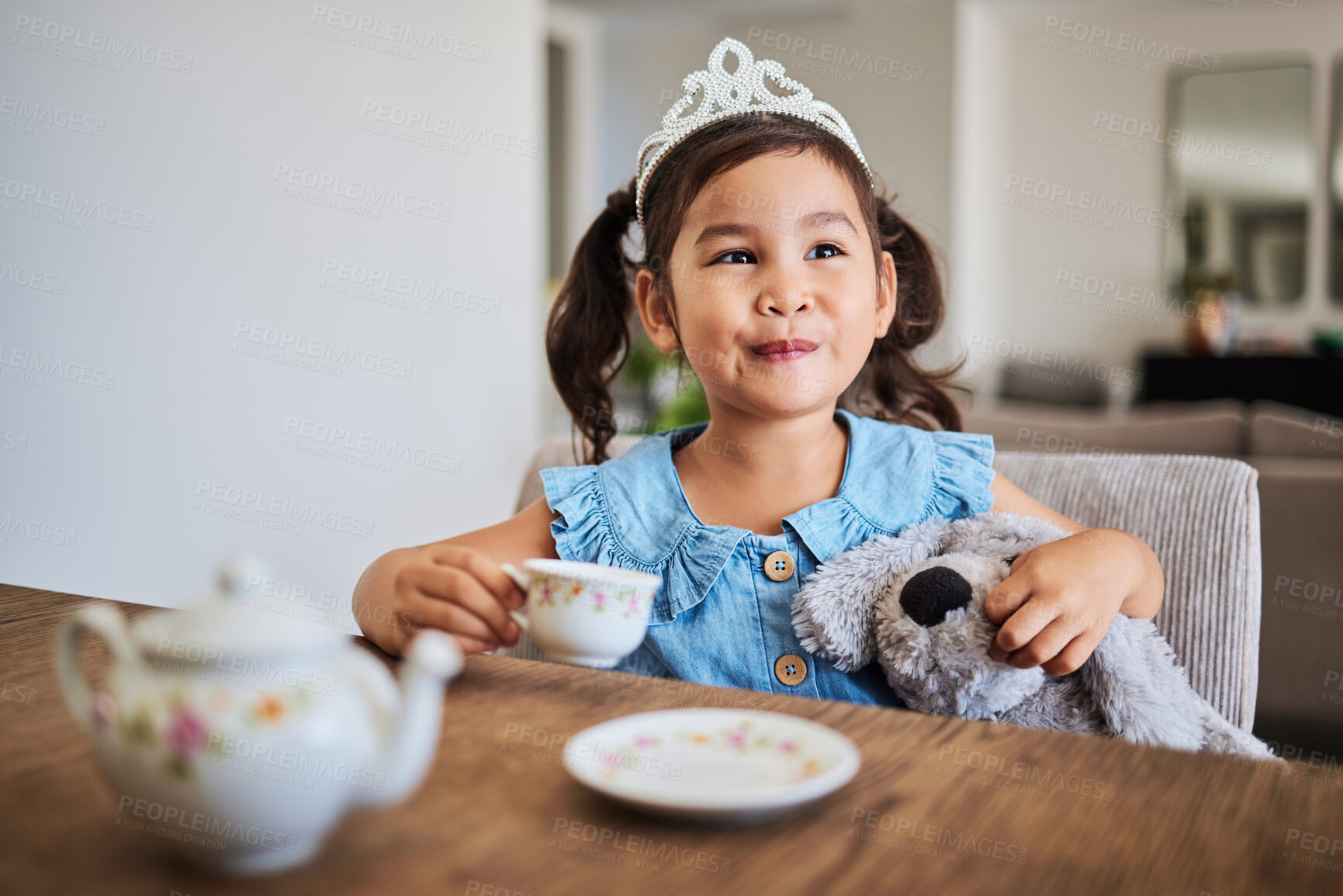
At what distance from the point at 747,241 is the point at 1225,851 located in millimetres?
866

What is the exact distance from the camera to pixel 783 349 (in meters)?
1.22

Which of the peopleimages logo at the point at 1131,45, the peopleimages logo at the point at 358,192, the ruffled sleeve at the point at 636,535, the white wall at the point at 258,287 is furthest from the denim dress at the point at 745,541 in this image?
the peopleimages logo at the point at 1131,45

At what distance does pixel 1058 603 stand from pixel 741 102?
2.60ft

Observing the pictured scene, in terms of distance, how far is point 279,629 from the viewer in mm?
449

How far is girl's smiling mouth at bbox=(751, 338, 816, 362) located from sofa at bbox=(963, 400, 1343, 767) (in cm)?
108

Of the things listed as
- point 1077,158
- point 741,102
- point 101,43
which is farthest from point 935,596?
point 1077,158

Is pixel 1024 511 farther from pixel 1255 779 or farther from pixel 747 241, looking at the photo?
pixel 1255 779

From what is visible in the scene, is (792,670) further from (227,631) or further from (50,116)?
(50,116)

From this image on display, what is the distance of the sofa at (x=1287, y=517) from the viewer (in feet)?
6.83

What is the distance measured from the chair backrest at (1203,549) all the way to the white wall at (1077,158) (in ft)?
16.1

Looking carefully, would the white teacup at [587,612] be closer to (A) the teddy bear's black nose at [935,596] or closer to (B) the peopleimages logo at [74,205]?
(A) the teddy bear's black nose at [935,596]

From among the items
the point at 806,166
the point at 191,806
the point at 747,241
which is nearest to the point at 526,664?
the point at 191,806

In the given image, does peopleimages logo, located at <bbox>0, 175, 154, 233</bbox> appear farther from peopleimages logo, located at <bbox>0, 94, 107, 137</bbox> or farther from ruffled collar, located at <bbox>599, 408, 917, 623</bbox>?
→ ruffled collar, located at <bbox>599, 408, 917, 623</bbox>

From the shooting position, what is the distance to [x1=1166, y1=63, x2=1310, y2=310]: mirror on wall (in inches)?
233
